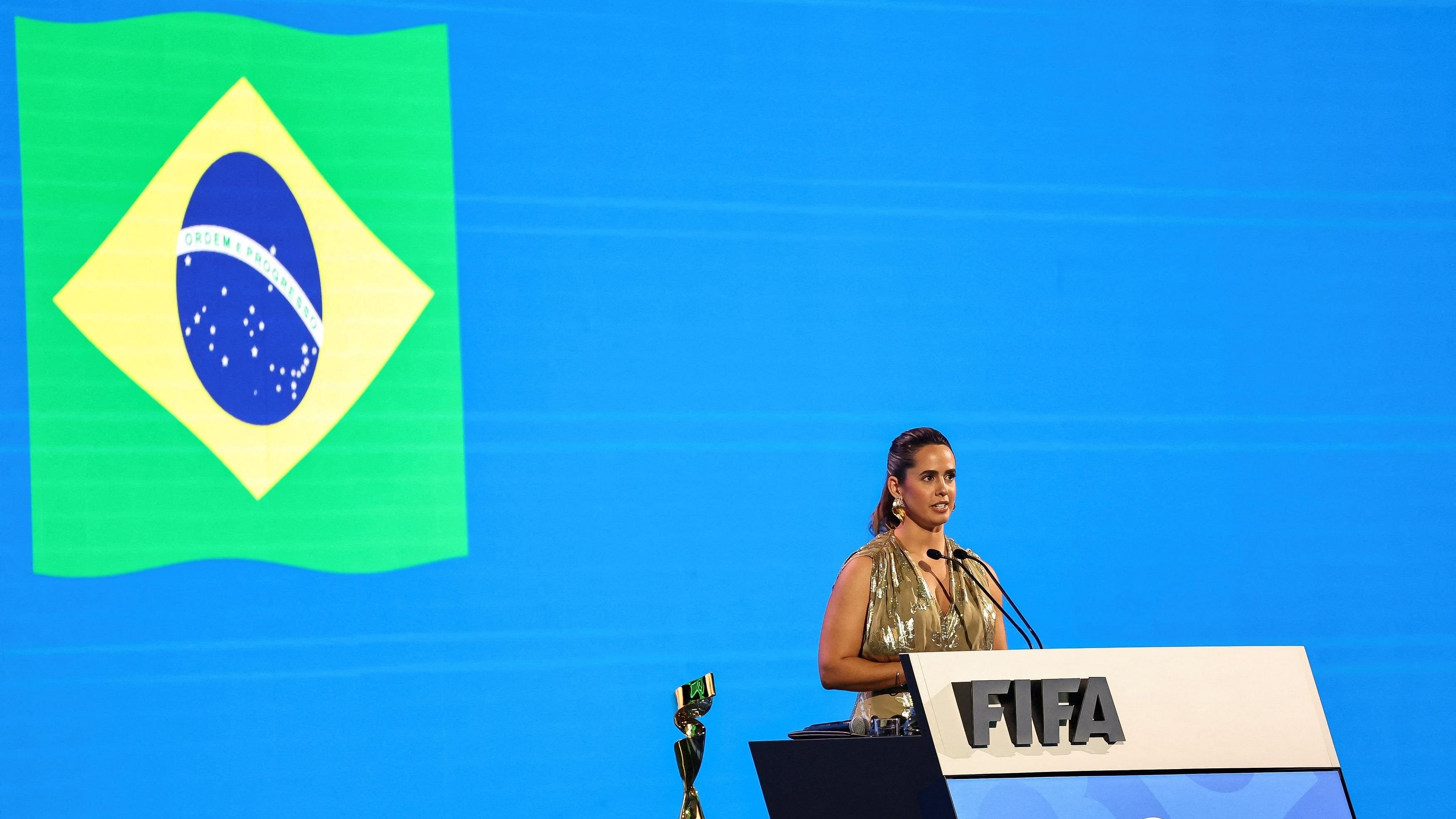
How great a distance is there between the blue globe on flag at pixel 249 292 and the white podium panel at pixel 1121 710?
186 centimetres

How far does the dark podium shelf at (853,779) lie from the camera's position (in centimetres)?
176

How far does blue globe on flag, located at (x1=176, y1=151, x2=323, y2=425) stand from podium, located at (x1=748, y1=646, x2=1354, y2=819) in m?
1.70

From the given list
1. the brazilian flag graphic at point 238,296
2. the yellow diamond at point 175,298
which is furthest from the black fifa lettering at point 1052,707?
the yellow diamond at point 175,298

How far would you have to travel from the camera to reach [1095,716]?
5.90ft

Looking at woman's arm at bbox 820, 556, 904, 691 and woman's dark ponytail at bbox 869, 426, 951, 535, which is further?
woman's dark ponytail at bbox 869, 426, 951, 535

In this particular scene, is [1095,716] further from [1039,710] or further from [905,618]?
[905,618]

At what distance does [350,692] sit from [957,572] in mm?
1340

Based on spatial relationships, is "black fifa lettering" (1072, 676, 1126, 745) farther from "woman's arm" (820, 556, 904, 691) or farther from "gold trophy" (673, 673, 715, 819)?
"woman's arm" (820, 556, 904, 691)

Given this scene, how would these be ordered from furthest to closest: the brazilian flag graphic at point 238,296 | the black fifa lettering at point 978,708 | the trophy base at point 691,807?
the brazilian flag graphic at point 238,296 < the trophy base at point 691,807 < the black fifa lettering at point 978,708

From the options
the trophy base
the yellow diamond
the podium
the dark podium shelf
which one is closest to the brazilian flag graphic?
the yellow diamond

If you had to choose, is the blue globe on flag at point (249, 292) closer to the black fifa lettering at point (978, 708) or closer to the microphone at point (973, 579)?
the microphone at point (973, 579)

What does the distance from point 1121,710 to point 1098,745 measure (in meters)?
0.06

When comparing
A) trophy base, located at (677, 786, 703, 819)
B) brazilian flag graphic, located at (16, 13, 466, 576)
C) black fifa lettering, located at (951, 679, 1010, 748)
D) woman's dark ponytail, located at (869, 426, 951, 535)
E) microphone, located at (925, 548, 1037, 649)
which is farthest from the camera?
brazilian flag graphic, located at (16, 13, 466, 576)

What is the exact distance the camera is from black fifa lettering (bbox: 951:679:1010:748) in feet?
5.71
